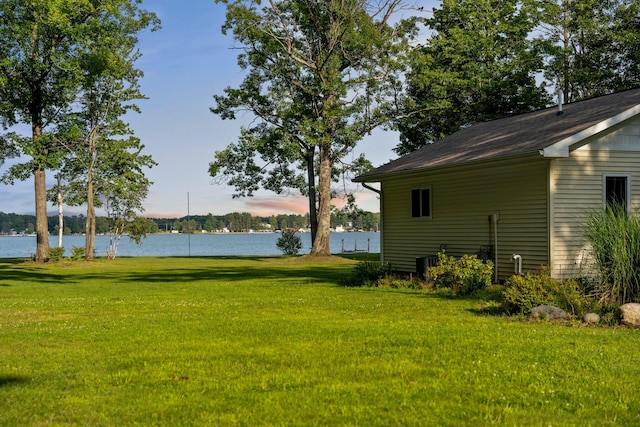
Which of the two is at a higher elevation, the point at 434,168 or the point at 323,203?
the point at 434,168

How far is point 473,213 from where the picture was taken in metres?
19.6

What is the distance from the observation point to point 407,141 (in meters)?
43.1

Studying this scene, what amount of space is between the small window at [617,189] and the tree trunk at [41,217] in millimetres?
29521

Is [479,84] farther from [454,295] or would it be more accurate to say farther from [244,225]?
[244,225]

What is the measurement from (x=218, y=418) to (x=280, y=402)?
736 mm

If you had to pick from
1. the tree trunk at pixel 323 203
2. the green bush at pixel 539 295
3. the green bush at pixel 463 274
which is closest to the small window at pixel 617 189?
the green bush at pixel 463 274

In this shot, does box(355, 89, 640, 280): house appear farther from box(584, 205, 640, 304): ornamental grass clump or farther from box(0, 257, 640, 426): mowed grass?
box(0, 257, 640, 426): mowed grass

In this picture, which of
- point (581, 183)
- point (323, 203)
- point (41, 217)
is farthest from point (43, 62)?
point (581, 183)

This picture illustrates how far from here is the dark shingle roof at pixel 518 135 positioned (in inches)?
664

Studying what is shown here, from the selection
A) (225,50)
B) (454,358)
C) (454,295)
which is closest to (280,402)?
(454,358)

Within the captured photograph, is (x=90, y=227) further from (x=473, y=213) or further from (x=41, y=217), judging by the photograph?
(x=473, y=213)

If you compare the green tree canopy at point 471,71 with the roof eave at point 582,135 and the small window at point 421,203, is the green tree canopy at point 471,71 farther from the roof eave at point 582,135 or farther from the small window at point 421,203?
the roof eave at point 582,135

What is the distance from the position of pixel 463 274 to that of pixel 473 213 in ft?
8.95

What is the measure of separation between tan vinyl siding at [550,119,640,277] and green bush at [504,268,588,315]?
3.87 meters
